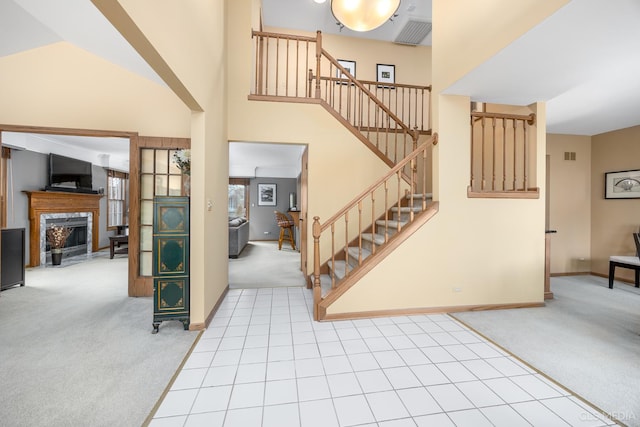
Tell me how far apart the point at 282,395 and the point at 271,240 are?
8215 millimetres

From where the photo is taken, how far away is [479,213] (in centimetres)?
316

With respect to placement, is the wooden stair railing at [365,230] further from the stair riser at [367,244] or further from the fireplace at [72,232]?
the fireplace at [72,232]

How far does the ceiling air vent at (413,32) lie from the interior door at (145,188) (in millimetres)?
4790

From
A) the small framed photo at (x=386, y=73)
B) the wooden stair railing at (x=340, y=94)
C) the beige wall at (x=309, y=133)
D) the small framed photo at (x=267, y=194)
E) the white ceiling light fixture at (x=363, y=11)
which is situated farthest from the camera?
the small framed photo at (x=267, y=194)

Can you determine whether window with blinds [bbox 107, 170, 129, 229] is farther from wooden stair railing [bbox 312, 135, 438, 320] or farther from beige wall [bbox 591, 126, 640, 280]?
beige wall [bbox 591, 126, 640, 280]

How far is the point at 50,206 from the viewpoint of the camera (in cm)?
543

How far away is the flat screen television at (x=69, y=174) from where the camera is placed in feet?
18.0

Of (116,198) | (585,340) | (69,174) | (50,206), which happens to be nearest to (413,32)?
(585,340)

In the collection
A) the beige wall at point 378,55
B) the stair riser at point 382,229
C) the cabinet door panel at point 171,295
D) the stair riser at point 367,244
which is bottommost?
the cabinet door panel at point 171,295

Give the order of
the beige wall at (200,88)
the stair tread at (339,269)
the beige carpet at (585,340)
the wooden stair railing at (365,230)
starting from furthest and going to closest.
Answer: the stair tread at (339,269) → the wooden stair railing at (365,230) → the beige carpet at (585,340) → the beige wall at (200,88)

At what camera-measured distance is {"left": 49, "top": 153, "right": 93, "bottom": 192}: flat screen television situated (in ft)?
18.0

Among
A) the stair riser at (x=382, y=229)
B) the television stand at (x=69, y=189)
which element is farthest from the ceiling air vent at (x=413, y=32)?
the television stand at (x=69, y=189)

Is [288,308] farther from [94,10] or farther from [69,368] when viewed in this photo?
[94,10]

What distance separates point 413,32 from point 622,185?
15.6 feet
